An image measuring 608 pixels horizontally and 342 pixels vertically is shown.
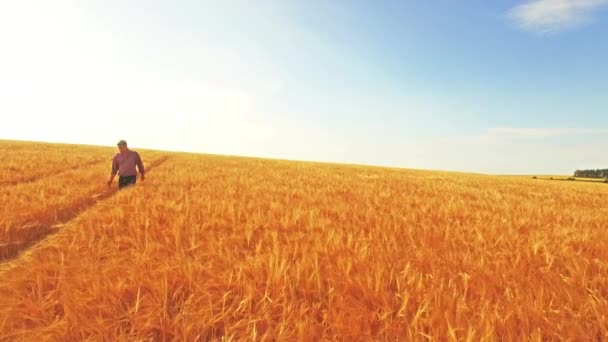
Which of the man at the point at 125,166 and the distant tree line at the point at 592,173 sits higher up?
the distant tree line at the point at 592,173

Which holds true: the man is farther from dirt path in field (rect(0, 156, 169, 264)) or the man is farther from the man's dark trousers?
dirt path in field (rect(0, 156, 169, 264))

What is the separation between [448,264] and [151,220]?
11.0ft

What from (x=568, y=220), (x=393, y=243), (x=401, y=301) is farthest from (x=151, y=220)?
(x=568, y=220)

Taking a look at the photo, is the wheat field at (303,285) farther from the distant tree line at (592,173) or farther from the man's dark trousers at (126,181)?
the distant tree line at (592,173)

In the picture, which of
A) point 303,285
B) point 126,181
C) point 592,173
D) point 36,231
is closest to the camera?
point 303,285

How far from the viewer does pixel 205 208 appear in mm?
4883

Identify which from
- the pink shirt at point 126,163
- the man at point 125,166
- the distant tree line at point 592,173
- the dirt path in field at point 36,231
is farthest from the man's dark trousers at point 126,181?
the distant tree line at point 592,173

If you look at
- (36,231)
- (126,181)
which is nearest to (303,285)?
(36,231)

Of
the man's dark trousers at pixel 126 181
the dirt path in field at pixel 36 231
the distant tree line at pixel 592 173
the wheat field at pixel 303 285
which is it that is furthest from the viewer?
the distant tree line at pixel 592 173

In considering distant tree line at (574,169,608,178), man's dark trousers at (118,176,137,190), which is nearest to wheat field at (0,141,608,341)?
man's dark trousers at (118,176,137,190)

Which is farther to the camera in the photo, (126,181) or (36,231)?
(126,181)

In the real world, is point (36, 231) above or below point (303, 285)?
below

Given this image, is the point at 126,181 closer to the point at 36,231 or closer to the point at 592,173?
the point at 36,231

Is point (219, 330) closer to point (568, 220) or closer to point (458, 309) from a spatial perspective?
point (458, 309)
